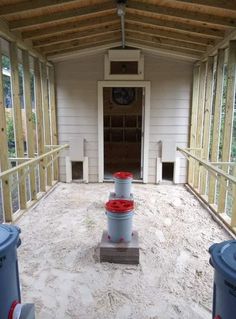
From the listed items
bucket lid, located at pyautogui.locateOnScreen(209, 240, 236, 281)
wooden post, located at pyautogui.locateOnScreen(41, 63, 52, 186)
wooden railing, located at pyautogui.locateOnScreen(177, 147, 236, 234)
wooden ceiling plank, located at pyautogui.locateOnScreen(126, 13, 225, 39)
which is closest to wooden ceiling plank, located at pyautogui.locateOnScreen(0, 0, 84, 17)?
wooden ceiling plank, located at pyautogui.locateOnScreen(126, 13, 225, 39)

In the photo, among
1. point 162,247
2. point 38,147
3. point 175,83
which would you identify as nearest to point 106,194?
point 38,147

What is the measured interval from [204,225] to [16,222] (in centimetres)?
251

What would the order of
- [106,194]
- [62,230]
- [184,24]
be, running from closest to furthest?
[62,230] → [184,24] → [106,194]

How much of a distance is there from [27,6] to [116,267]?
290 cm

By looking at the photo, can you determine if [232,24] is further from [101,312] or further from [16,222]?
[16,222]

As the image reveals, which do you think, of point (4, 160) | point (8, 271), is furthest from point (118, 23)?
point (8, 271)

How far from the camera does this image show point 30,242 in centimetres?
302

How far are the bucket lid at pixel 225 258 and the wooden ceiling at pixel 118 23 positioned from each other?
8.42 feet

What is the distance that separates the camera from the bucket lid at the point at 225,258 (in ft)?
3.73

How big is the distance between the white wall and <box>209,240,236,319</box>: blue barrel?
4354 millimetres

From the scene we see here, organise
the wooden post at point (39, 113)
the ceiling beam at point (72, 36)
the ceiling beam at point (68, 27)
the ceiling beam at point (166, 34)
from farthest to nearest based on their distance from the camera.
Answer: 1. the wooden post at point (39, 113)
2. the ceiling beam at point (72, 36)
3. the ceiling beam at point (166, 34)
4. the ceiling beam at point (68, 27)

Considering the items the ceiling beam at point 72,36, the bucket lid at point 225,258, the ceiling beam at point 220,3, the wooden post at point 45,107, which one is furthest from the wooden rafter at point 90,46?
the bucket lid at point 225,258

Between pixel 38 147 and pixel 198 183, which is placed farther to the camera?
pixel 198 183

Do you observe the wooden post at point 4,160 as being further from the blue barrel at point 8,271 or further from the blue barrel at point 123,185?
the blue barrel at point 8,271
